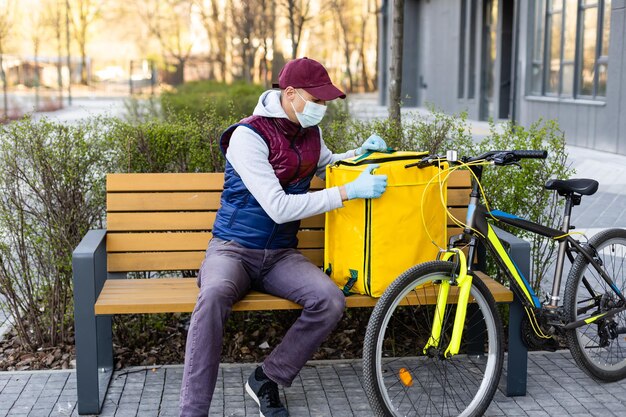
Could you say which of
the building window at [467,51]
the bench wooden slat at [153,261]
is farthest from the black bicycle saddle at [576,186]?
the building window at [467,51]

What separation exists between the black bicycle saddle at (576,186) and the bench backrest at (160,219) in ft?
2.25

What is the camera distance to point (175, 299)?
405 cm

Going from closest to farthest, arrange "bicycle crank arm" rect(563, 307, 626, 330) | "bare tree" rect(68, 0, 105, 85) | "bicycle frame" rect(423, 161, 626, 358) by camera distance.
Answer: "bicycle frame" rect(423, 161, 626, 358) → "bicycle crank arm" rect(563, 307, 626, 330) → "bare tree" rect(68, 0, 105, 85)

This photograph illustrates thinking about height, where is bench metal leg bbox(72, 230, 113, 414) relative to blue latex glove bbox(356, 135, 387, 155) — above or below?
below

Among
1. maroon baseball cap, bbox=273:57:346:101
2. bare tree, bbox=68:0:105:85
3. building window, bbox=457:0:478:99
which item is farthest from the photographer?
bare tree, bbox=68:0:105:85

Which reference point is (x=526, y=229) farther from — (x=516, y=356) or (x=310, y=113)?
(x=310, y=113)

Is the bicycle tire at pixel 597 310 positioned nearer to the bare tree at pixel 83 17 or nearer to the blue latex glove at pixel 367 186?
the blue latex glove at pixel 367 186

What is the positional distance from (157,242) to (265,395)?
1.05 metres

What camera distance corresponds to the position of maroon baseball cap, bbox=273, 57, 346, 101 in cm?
410

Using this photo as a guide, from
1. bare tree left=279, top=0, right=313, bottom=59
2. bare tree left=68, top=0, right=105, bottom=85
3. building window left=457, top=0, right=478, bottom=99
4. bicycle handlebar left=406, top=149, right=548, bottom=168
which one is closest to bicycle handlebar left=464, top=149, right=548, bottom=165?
bicycle handlebar left=406, top=149, right=548, bottom=168

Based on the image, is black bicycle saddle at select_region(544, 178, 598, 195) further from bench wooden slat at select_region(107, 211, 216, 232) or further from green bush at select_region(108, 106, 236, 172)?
green bush at select_region(108, 106, 236, 172)

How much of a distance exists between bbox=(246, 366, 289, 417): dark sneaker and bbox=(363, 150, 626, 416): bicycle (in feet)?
1.65

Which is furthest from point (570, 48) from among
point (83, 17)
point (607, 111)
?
point (83, 17)

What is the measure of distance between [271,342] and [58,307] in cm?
120
